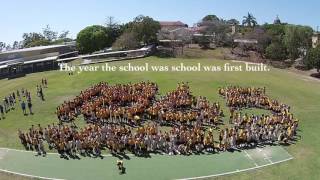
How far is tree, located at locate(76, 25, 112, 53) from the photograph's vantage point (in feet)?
244

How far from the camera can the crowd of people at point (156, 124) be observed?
2773 centimetres

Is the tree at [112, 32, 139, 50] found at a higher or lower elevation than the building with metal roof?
higher

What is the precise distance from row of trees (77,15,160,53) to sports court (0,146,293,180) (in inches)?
1693

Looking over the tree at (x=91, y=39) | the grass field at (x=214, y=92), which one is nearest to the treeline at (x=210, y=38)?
the tree at (x=91, y=39)

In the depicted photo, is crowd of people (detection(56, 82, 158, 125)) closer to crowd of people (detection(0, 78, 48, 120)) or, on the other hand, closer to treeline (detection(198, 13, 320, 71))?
crowd of people (detection(0, 78, 48, 120))

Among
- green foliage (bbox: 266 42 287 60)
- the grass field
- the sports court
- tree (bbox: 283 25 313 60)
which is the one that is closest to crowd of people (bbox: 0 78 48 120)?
the grass field

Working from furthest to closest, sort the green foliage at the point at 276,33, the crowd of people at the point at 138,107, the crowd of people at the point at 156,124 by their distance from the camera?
the green foliage at the point at 276,33 < the crowd of people at the point at 138,107 < the crowd of people at the point at 156,124

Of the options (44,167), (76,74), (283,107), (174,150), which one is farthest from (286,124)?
(76,74)

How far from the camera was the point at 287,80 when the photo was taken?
47.0 metres

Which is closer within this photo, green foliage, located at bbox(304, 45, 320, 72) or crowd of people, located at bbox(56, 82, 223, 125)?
crowd of people, located at bbox(56, 82, 223, 125)

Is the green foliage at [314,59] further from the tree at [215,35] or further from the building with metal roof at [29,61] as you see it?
the building with metal roof at [29,61]

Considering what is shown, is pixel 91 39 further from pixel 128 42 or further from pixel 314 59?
pixel 314 59

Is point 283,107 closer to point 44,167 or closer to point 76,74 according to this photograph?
point 44,167

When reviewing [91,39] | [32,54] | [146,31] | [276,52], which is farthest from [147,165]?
[91,39]
